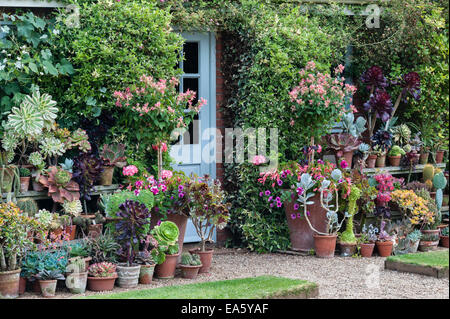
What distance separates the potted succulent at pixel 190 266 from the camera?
299 inches

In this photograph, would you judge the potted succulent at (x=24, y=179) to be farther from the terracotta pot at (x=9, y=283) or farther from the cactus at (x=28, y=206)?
the terracotta pot at (x=9, y=283)

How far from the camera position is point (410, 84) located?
9820mm

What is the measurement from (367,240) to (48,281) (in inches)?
152

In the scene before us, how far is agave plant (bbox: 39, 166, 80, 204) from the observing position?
24.5 ft

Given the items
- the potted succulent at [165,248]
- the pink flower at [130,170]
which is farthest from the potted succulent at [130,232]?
the pink flower at [130,170]

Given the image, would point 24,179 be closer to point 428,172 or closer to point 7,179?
point 7,179

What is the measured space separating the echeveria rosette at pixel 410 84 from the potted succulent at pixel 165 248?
402cm

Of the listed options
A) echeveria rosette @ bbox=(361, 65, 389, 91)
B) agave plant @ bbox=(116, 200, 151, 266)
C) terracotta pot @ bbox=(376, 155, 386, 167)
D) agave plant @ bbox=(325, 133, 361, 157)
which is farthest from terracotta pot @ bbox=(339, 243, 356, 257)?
agave plant @ bbox=(116, 200, 151, 266)

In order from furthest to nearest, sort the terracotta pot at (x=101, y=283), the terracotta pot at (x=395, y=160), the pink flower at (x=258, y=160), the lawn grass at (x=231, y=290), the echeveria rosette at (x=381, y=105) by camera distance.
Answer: the terracotta pot at (x=395, y=160) → the echeveria rosette at (x=381, y=105) → the pink flower at (x=258, y=160) → the terracotta pot at (x=101, y=283) → the lawn grass at (x=231, y=290)

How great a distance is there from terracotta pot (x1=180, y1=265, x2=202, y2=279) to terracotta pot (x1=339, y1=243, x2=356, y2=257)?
196 centimetres

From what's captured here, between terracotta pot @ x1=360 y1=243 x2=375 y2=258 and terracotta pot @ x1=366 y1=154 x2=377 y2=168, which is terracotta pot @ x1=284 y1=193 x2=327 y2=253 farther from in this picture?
terracotta pot @ x1=366 y1=154 x2=377 y2=168

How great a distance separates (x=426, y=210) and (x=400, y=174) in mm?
1213

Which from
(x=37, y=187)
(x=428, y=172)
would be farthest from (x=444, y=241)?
(x=37, y=187)
